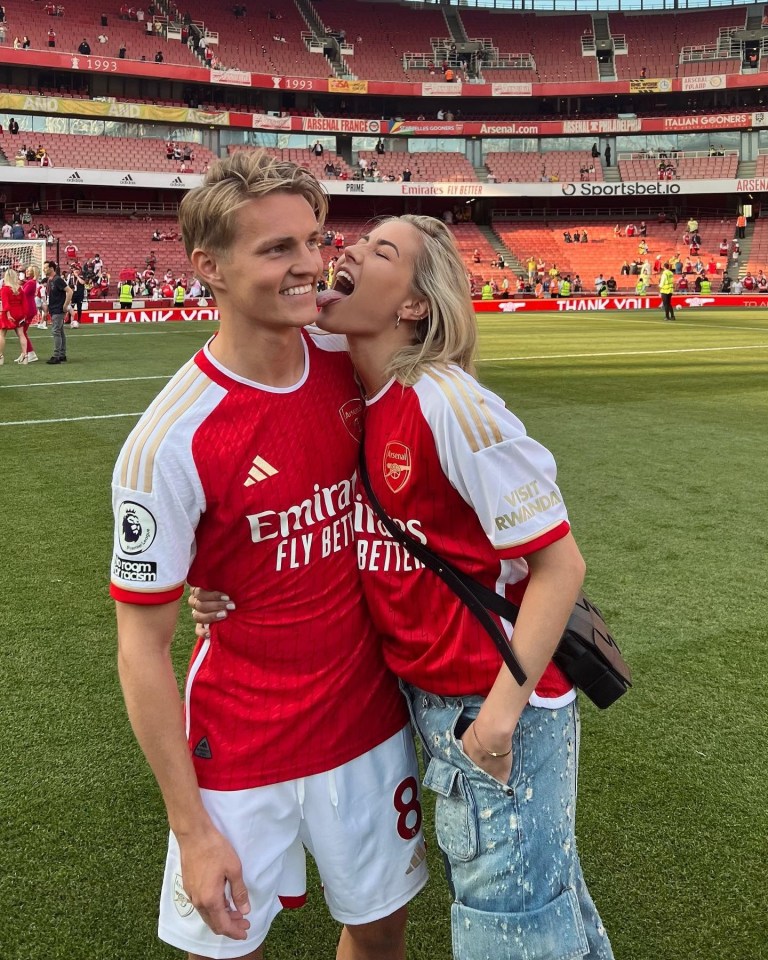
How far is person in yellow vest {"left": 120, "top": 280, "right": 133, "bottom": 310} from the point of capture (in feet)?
109

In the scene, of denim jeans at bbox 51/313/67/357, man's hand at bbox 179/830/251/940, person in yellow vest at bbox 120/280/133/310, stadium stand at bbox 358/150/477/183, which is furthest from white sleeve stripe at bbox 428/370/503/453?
stadium stand at bbox 358/150/477/183

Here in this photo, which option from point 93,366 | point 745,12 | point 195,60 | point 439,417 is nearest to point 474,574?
point 439,417

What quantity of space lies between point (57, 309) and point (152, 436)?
1654cm

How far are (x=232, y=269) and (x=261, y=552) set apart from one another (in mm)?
626

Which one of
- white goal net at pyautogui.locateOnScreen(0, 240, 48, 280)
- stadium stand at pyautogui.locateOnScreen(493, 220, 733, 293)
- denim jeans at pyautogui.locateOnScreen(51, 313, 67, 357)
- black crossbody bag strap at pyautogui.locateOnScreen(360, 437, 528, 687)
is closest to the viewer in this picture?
black crossbody bag strap at pyautogui.locateOnScreen(360, 437, 528, 687)

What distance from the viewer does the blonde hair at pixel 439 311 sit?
1.99 meters

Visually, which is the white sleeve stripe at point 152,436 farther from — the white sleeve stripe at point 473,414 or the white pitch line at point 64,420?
the white pitch line at point 64,420

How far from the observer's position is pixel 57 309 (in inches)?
666

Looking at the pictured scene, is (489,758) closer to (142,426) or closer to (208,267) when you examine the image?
(142,426)

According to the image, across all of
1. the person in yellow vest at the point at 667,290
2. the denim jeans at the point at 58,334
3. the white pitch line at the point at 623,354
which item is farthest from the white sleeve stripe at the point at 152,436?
the person in yellow vest at the point at 667,290

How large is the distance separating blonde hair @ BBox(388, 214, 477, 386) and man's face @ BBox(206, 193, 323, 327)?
0.82 feet

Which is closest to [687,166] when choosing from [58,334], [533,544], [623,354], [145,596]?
[623,354]

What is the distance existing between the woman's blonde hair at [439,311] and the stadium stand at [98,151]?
46.6 meters

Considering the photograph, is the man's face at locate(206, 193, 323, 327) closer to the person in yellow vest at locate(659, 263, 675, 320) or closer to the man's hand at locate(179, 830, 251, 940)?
the man's hand at locate(179, 830, 251, 940)
